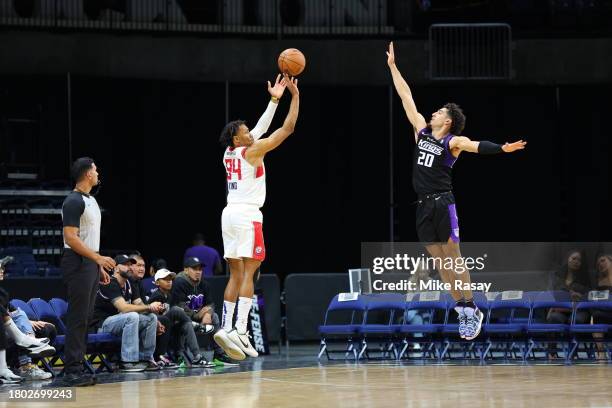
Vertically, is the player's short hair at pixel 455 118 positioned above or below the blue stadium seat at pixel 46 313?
above

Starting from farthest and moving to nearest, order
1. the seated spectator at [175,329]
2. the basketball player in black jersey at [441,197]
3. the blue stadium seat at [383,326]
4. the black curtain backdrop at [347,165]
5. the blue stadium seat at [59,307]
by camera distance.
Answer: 1. the black curtain backdrop at [347,165]
2. the blue stadium seat at [383,326]
3. the seated spectator at [175,329]
4. the blue stadium seat at [59,307]
5. the basketball player in black jersey at [441,197]

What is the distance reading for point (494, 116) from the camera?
2364 cm

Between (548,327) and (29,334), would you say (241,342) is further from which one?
(548,327)

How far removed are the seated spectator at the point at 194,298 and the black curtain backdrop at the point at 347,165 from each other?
7.02 m

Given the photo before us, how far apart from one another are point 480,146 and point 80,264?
4.38 m

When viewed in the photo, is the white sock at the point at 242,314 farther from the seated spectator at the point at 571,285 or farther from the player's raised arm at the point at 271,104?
the seated spectator at the point at 571,285

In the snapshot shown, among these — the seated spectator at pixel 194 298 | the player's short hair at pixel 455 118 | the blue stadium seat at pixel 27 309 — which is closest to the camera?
the player's short hair at pixel 455 118

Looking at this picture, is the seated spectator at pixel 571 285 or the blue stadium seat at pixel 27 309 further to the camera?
the seated spectator at pixel 571 285

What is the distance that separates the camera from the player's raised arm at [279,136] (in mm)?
11477

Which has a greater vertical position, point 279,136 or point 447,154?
point 279,136

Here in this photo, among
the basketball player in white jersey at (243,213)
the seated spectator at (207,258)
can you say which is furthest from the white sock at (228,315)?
the seated spectator at (207,258)

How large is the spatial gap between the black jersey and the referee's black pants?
362cm

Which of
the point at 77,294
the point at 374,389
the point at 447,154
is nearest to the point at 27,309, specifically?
the point at 77,294

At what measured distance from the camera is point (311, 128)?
77.3 ft
